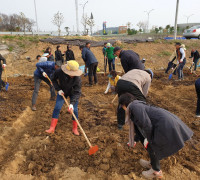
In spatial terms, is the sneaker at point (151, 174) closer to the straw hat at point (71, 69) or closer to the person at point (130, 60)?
the straw hat at point (71, 69)

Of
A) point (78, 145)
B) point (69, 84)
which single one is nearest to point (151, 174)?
point (78, 145)

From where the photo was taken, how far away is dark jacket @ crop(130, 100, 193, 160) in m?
1.99

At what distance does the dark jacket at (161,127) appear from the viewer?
199cm

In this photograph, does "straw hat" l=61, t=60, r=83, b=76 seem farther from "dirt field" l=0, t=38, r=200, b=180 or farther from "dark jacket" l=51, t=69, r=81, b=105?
"dirt field" l=0, t=38, r=200, b=180

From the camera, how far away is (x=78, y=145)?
3.24 meters

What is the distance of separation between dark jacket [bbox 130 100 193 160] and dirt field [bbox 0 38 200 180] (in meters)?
0.77

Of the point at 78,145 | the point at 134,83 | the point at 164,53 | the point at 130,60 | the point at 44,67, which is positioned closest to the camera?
the point at 134,83

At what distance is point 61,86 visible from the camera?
11.4ft

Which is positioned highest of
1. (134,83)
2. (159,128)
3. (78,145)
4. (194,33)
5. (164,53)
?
(194,33)

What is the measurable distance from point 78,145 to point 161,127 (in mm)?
1783

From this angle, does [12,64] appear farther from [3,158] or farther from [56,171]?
[56,171]

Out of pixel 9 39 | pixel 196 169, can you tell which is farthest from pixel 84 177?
pixel 9 39

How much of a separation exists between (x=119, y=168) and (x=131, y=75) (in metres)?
1.57

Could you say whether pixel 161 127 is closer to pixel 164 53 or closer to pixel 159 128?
pixel 159 128
